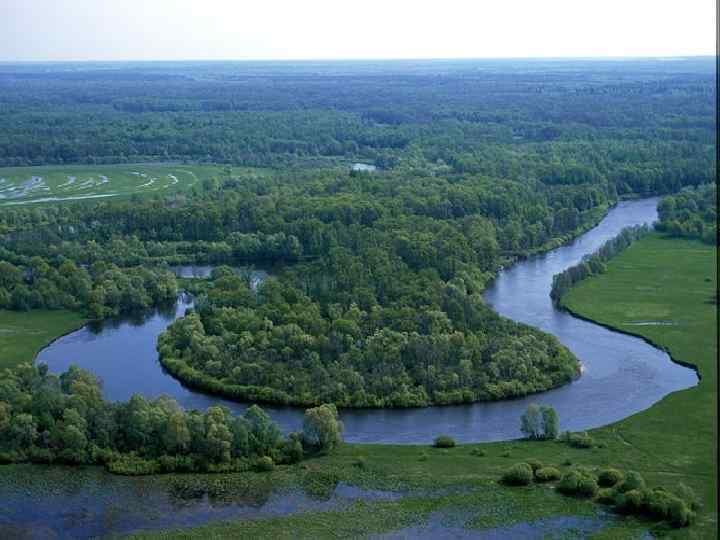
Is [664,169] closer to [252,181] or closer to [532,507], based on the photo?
[252,181]

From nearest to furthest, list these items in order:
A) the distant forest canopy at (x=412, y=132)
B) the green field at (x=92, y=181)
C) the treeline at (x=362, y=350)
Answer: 1. the treeline at (x=362, y=350)
2. the green field at (x=92, y=181)
3. the distant forest canopy at (x=412, y=132)

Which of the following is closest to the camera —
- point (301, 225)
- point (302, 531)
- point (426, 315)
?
point (302, 531)

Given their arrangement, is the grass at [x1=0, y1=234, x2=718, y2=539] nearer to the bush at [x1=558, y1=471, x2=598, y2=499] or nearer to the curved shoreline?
the curved shoreline

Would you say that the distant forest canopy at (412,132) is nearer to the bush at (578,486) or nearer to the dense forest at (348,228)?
the dense forest at (348,228)

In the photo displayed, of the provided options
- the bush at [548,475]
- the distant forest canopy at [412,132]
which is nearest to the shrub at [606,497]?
the bush at [548,475]

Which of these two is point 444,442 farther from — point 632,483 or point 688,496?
point 688,496

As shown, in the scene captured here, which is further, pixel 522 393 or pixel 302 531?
pixel 522 393

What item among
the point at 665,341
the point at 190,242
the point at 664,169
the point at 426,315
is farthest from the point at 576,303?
the point at 664,169
